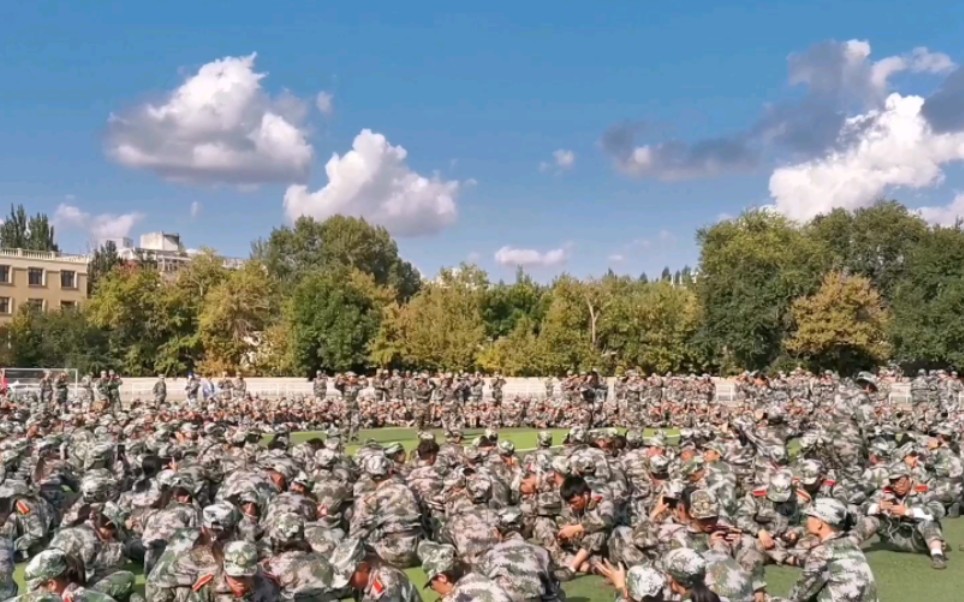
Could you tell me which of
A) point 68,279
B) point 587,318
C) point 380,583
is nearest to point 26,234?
point 68,279

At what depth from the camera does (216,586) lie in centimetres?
742

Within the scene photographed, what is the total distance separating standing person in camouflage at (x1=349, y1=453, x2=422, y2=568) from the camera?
35.4ft

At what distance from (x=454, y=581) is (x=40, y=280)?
7282 cm

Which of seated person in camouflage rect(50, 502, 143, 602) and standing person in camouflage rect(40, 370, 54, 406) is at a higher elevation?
standing person in camouflage rect(40, 370, 54, 406)

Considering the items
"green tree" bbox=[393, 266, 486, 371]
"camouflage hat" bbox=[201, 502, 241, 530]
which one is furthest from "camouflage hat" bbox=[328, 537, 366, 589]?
"green tree" bbox=[393, 266, 486, 371]

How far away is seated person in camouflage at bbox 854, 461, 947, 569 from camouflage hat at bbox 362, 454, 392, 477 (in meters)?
5.60

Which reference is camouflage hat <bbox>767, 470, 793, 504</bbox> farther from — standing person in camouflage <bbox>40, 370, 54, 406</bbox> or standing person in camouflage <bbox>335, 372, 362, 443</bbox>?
standing person in camouflage <bbox>40, 370, 54, 406</bbox>

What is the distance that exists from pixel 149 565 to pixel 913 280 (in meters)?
51.0

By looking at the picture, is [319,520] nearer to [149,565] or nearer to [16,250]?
[149,565]

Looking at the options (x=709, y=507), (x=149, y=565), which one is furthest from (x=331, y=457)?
(x=709, y=507)

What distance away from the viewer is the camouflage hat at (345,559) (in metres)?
8.13

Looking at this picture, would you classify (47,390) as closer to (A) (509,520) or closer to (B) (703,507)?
(A) (509,520)

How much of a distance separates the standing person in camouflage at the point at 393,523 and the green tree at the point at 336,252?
2758 inches

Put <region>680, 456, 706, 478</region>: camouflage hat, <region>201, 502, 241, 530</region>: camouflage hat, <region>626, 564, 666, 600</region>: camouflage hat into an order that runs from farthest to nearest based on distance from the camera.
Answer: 1. <region>680, 456, 706, 478</region>: camouflage hat
2. <region>201, 502, 241, 530</region>: camouflage hat
3. <region>626, 564, 666, 600</region>: camouflage hat
